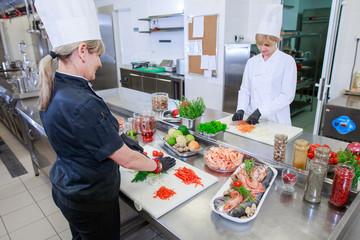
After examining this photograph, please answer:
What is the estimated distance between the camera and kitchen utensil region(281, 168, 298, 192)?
4.36ft

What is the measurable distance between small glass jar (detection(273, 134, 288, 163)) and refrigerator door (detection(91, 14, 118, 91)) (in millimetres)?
6238

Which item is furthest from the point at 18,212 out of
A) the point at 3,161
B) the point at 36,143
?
the point at 3,161

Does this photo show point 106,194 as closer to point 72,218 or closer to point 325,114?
point 72,218

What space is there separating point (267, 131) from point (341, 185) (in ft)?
2.90

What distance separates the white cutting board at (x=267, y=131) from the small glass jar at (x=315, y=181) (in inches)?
23.8

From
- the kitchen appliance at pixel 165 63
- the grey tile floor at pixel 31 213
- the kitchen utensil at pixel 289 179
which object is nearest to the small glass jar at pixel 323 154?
the kitchen utensil at pixel 289 179

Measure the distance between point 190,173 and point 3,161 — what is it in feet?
12.5

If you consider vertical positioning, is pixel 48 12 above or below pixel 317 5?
below

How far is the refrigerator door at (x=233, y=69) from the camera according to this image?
4057 mm

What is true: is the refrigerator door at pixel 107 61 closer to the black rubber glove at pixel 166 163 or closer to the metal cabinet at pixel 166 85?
the metal cabinet at pixel 166 85

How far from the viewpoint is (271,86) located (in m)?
2.47

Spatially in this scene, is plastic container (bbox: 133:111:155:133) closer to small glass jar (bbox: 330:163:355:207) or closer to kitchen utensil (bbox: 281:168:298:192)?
kitchen utensil (bbox: 281:168:298:192)

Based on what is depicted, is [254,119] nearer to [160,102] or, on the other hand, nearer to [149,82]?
[160,102]

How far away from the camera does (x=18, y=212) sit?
275cm
